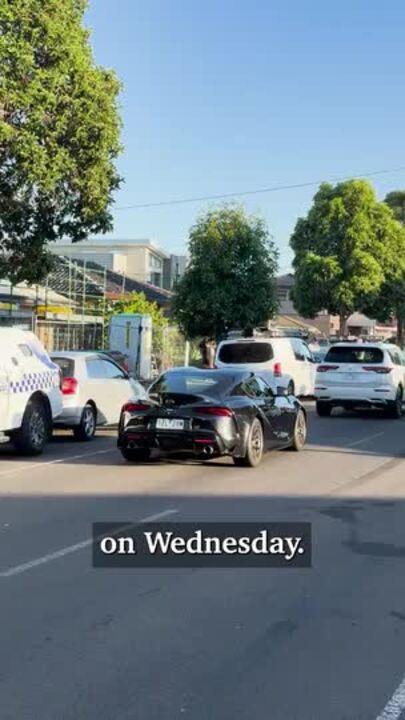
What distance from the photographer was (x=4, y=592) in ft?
20.1

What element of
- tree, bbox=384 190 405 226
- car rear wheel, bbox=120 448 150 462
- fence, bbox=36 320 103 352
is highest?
tree, bbox=384 190 405 226

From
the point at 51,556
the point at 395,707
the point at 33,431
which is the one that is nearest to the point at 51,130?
the point at 33,431

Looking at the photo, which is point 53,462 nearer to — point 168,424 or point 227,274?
point 168,424

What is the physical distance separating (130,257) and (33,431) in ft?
183

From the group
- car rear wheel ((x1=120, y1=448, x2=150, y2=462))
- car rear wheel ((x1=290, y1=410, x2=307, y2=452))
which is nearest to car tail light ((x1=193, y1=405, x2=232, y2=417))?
car rear wheel ((x1=120, y1=448, x2=150, y2=462))

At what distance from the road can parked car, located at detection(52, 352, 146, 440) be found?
472cm

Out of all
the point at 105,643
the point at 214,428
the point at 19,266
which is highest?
the point at 19,266

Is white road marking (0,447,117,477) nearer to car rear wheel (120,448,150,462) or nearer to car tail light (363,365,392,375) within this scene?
car rear wheel (120,448,150,462)

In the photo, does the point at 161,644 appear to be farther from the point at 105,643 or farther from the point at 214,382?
the point at 214,382

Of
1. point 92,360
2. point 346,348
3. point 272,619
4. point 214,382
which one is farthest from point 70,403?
point 272,619

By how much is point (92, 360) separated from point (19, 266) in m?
3.60

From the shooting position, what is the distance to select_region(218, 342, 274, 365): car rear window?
23.1 m

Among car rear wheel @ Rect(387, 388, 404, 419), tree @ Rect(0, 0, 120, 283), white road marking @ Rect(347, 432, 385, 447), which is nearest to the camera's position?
white road marking @ Rect(347, 432, 385, 447)

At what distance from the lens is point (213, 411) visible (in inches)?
467
